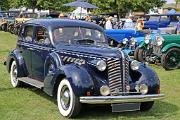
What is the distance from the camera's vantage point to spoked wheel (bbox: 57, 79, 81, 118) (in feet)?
21.1

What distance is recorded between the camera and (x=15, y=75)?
924cm

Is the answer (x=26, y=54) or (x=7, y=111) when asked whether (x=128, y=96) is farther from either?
(x=26, y=54)

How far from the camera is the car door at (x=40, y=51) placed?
7867mm

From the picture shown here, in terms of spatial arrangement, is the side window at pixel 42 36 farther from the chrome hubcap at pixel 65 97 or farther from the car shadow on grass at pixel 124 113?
the car shadow on grass at pixel 124 113

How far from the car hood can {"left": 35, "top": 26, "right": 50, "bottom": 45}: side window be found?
1.57 ft

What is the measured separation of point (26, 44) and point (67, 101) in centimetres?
248

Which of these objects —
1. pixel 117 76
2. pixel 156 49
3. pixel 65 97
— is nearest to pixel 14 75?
pixel 65 97

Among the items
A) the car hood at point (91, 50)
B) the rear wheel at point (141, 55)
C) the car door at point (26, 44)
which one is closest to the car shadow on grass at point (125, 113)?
the car hood at point (91, 50)

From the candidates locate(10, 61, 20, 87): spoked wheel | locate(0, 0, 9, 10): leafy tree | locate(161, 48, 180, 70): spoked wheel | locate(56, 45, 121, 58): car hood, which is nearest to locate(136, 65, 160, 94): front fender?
locate(56, 45, 121, 58): car hood

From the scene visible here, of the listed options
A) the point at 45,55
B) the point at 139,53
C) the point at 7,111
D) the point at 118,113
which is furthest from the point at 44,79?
the point at 139,53

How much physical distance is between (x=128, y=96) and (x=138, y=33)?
11.9 meters

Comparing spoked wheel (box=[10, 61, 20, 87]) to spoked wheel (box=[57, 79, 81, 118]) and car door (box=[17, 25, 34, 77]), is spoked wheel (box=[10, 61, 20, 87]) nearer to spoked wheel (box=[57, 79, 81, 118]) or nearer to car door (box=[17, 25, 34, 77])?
car door (box=[17, 25, 34, 77])

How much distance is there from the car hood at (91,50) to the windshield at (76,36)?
0.99ft

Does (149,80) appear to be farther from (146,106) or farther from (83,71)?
(83,71)
